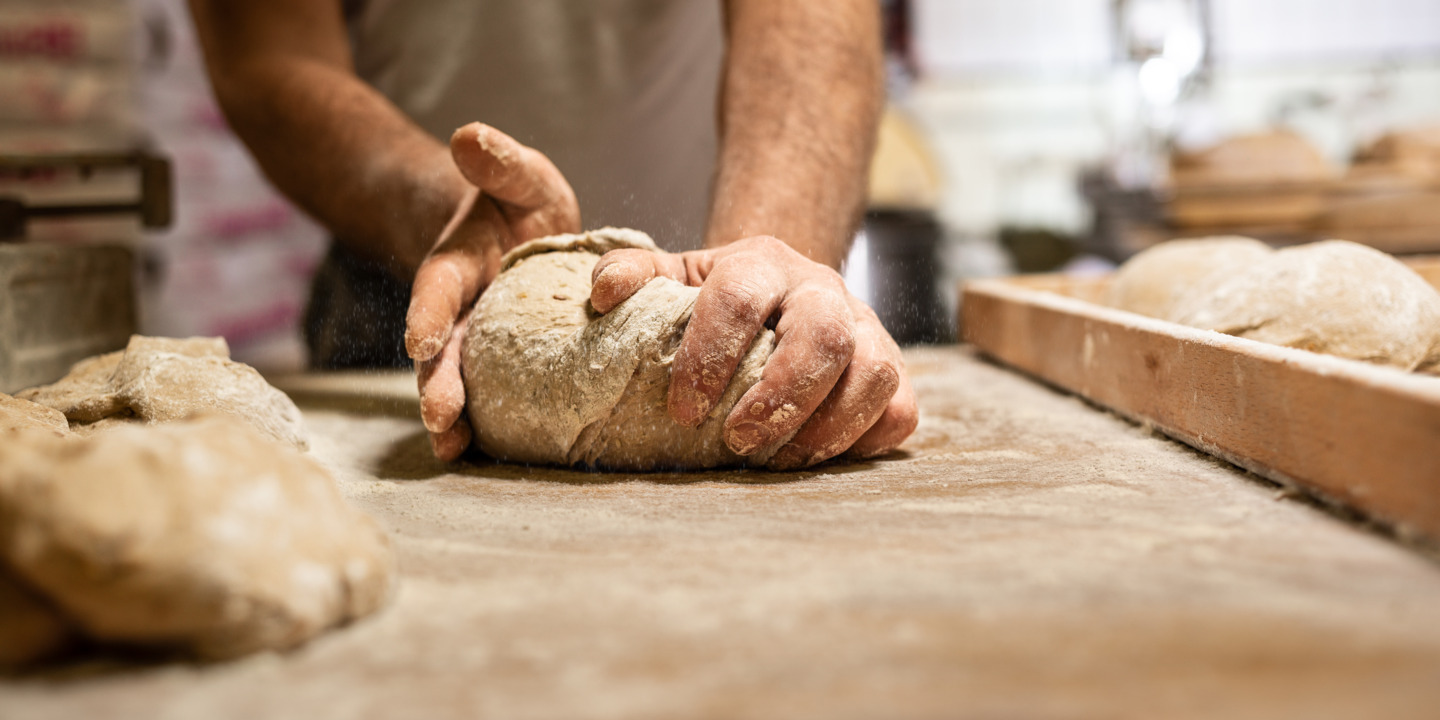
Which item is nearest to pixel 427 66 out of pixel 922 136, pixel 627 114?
pixel 627 114

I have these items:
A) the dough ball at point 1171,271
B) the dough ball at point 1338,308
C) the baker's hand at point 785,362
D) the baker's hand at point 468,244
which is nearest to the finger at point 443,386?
the baker's hand at point 468,244

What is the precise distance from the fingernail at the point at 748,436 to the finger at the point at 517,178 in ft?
1.86

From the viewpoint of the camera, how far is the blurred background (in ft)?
11.2

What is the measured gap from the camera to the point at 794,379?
1257mm

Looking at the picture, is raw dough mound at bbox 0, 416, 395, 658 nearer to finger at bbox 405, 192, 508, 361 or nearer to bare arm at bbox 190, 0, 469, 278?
finger at bbox 405, 192, 508, 361

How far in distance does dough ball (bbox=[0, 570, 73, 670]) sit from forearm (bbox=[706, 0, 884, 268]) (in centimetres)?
119

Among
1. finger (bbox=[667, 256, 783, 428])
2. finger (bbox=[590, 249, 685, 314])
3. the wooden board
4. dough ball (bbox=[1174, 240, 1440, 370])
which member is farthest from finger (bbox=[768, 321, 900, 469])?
dough ball (bbox=[1174, 240, 1440, 370])

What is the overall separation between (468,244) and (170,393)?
0.51m

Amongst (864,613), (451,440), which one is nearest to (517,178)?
(451,440)

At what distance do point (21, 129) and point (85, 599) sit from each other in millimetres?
3311

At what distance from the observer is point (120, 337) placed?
88.0 inches

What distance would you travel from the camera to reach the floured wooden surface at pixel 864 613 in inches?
26.3

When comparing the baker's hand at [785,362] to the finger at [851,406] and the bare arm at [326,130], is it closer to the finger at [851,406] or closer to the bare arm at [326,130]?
the finger at [851,406]

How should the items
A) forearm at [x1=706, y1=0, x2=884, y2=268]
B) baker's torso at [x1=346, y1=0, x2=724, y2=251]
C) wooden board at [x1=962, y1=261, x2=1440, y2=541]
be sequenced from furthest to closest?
baker's torso at [x1=346, y1=0, x2=724, y2=251] → forearm at [x1=706, y1=0, x2=884, y2=268] → wooden board at [x1=962, y1=261, x2=1440, y2=541]
